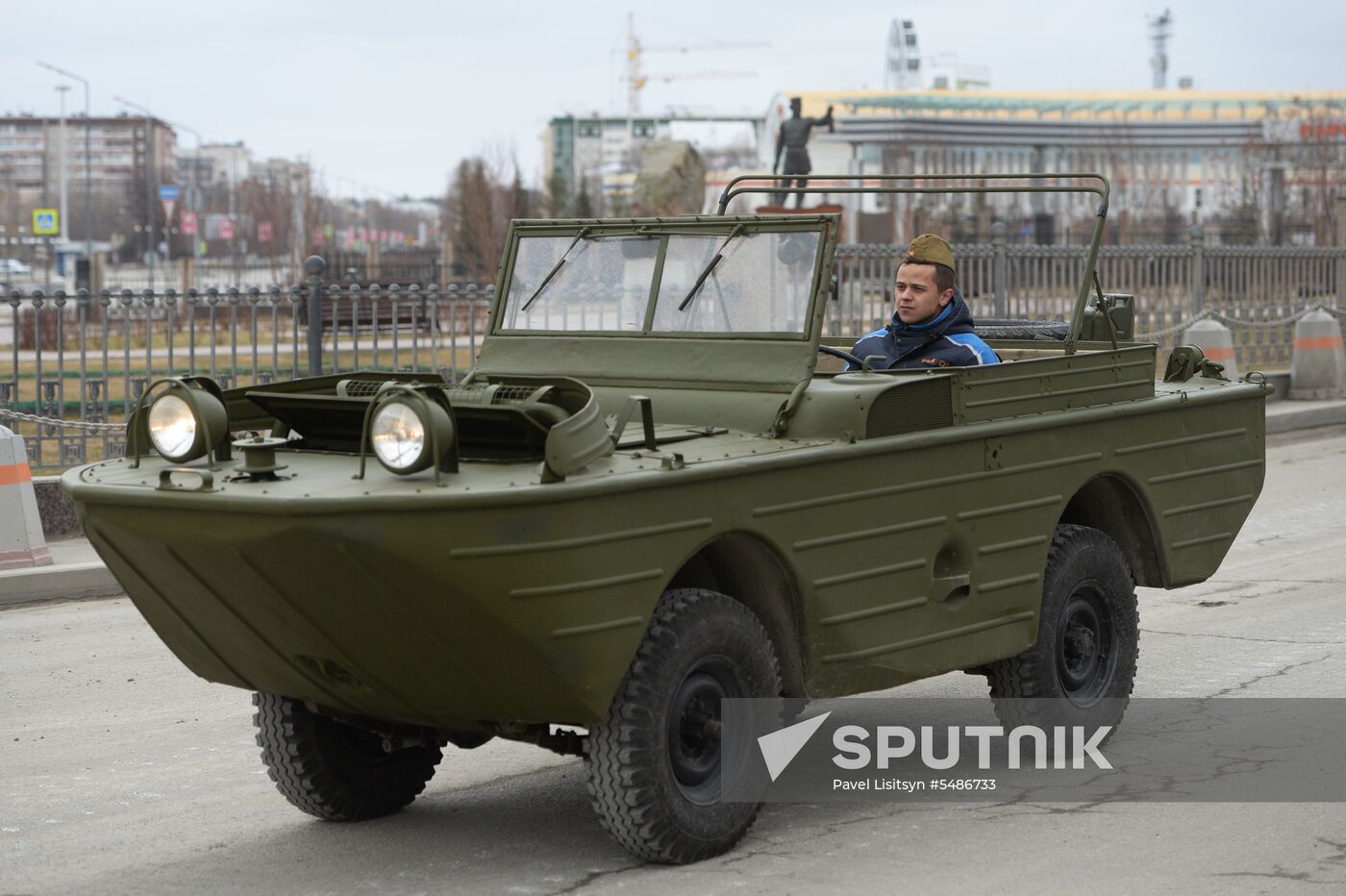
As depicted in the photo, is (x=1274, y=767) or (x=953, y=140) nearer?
(x=1274, y=767)

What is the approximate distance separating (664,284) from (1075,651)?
1.96m

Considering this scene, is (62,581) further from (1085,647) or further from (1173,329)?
(1173,329)

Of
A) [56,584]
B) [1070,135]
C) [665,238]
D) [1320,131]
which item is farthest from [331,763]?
[1070,135]

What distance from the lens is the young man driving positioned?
6863mm

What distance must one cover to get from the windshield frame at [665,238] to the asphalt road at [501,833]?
150 cm

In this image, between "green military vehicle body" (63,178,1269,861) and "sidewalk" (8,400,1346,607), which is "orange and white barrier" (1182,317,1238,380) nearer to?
"sidewalk" (8,400,1346,607)

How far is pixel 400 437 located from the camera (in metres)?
4.88

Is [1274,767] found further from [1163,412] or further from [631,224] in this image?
[631,224]

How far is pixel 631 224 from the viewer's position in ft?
22.1

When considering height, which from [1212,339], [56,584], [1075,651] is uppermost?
[1212,339]

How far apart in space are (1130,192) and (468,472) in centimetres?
11578

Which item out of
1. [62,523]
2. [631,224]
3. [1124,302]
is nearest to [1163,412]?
[1124,302]

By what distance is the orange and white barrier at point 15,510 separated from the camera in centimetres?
1095

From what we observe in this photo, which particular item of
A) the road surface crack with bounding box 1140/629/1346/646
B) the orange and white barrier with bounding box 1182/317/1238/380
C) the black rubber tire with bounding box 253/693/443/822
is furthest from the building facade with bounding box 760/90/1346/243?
the black rubber tire with bounding box 253/693/443/822
